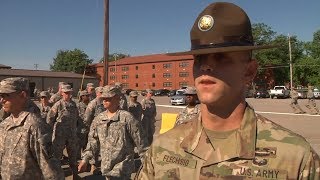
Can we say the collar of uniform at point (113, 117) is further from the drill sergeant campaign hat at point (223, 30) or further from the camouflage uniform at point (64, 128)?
the drill sergeant campaign hat at point (223, 30)

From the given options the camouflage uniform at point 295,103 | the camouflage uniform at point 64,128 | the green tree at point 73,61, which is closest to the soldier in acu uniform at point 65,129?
the camouflage uniform at point 64,128

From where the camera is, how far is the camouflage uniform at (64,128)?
8398 mm

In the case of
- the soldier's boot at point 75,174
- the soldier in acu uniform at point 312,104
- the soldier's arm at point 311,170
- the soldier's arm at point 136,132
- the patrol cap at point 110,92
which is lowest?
the soldier's boot at point 75,174

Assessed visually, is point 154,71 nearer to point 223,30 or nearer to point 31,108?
point 31,108

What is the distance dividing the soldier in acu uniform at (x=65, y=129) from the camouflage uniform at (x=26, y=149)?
13.0 ft

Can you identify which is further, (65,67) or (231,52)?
(65,67)

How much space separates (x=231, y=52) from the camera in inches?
70.8

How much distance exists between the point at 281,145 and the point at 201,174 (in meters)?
0.40

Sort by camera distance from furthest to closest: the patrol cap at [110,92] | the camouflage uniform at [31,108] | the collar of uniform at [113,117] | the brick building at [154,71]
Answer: the brick building at [154,71], the patrol cap at [110,92], the collar of uniform at [113,117], the camouflage uniform at [31,108]

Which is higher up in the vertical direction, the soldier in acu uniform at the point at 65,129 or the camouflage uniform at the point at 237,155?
the camouflage uniform at the point at 237,155

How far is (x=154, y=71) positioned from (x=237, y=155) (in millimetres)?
88737

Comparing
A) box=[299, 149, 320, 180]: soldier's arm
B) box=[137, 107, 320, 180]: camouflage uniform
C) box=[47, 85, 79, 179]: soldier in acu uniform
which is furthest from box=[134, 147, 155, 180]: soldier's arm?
box=[47, 85, 79, 179]: soldier in acu uniform

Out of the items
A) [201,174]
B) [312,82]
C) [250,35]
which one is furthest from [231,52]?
[312,82]

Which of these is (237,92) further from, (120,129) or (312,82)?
(312,82)
